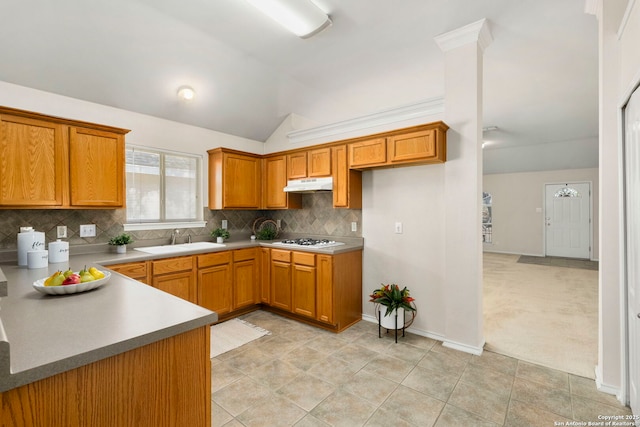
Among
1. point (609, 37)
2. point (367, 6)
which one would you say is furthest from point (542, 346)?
point (367, 6)

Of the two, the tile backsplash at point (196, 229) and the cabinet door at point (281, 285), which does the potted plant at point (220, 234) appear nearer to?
the tile backsplash at point (196, 229)

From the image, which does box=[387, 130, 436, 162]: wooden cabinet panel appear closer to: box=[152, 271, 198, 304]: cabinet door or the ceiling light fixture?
the ceiling light fixture

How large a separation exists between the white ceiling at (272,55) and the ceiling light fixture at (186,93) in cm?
6

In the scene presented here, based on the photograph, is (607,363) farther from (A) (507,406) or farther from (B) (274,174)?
(B) (274,174)

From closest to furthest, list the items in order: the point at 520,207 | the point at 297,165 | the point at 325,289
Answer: the point at 325,289, the point at 297,165, the point at 520,207

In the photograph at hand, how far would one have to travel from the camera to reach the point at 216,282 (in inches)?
138

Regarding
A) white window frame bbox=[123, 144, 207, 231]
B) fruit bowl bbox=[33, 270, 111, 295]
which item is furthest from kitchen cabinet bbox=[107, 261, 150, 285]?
fruit bowl bbox=[33, 270, 111, 295]

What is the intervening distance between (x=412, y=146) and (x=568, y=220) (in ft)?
23.8

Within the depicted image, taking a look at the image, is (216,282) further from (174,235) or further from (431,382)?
(431,382)

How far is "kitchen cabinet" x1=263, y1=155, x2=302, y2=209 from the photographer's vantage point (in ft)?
13.7

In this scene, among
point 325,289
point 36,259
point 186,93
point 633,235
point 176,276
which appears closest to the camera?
point 633,235

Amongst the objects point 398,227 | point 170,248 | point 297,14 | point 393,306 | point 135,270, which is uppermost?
point 297,14

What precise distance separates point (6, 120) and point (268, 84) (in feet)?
8.18

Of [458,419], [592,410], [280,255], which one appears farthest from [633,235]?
[280,255]
